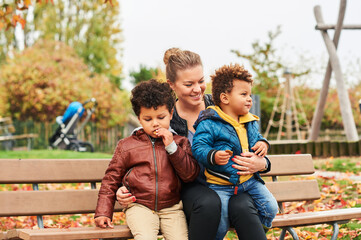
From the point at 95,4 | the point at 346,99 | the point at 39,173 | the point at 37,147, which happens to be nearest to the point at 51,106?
the point at 37,147

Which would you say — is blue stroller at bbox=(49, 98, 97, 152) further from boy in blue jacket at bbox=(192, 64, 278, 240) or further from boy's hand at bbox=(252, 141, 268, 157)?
boy's hand at bbox=(252, 141, 268, 157)

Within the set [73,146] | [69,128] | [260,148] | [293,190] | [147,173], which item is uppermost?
[260,148]

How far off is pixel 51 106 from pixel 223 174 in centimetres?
1714

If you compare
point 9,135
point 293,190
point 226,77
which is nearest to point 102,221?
point 226,77

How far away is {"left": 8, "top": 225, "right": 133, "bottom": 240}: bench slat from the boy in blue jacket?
60cm

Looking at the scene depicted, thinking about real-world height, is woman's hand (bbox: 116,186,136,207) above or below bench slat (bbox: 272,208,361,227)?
above

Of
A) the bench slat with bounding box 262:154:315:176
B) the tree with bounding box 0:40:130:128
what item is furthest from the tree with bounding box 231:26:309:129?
the bench slat with bounding box 262:154:315:176

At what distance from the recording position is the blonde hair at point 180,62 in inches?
130

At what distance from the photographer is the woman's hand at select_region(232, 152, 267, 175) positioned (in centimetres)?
286

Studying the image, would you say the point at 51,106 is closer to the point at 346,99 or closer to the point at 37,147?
the point at 37,147

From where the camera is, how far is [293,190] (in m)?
3.91

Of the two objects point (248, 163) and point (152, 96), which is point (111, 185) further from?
point (248, 163)

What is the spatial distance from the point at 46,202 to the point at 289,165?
1.94 meters

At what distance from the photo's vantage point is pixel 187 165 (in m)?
2.88
